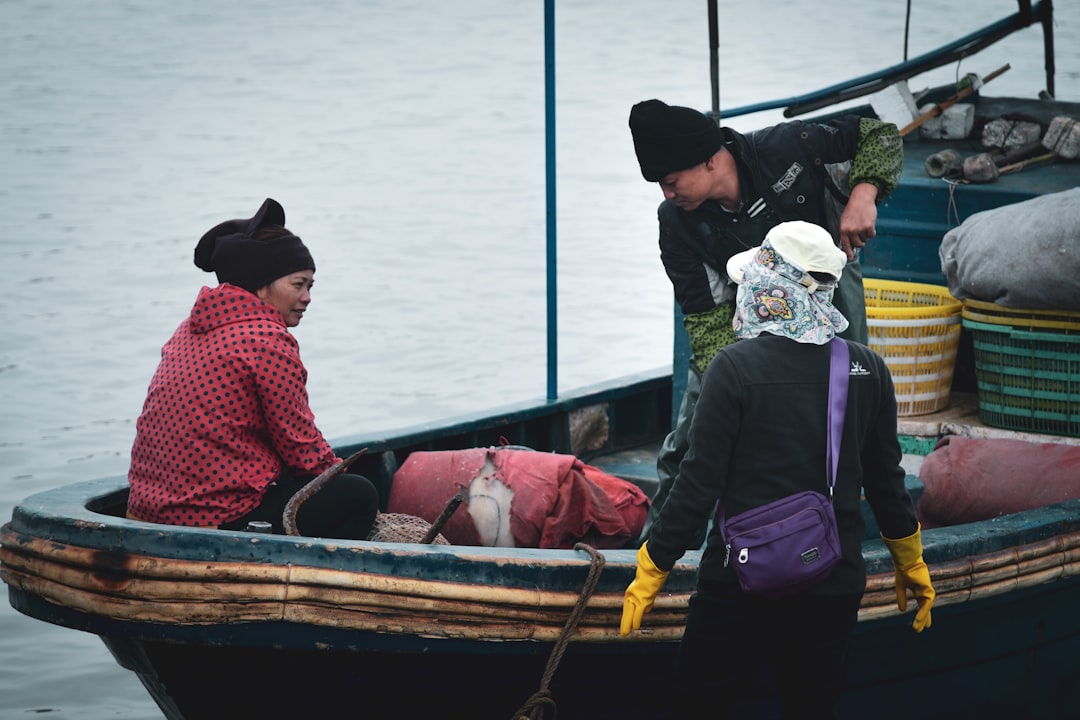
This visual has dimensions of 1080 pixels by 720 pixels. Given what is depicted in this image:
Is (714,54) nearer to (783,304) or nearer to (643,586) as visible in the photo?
(783,304)

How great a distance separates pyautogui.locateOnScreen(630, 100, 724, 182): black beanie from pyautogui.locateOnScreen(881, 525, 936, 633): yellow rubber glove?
1.17 m

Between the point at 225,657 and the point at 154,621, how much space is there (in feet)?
0.83

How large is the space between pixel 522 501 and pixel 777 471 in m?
A: 1.33

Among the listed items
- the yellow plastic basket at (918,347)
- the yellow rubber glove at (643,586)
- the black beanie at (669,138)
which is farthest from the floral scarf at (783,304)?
the yellow plastic basket at (918,347)

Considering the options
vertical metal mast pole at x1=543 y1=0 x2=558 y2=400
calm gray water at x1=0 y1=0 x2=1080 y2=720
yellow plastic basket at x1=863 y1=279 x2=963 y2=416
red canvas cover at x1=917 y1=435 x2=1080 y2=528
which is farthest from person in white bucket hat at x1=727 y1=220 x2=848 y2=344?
calm gray water at x1=0 y1=0 x2=1080 y2=720

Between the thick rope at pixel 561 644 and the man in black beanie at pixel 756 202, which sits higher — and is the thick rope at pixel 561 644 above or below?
below

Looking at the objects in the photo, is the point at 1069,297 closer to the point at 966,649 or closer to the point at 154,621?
the point at 966,649

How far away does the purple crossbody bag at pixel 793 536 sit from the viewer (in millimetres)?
3203

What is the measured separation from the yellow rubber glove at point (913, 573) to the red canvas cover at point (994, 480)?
111cm

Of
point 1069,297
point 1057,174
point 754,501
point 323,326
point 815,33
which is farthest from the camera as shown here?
point 815,33

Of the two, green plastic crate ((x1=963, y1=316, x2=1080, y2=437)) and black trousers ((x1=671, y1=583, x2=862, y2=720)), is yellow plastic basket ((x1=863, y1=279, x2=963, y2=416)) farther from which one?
black trousers ((x1=671, y1=583, x2=862, y2=720))

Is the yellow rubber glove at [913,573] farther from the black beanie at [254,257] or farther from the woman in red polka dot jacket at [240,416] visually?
the black beanie at [254,257]

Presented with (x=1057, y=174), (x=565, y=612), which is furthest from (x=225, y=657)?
(x=1057, y=174)

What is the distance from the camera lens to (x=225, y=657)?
12.4 ft
